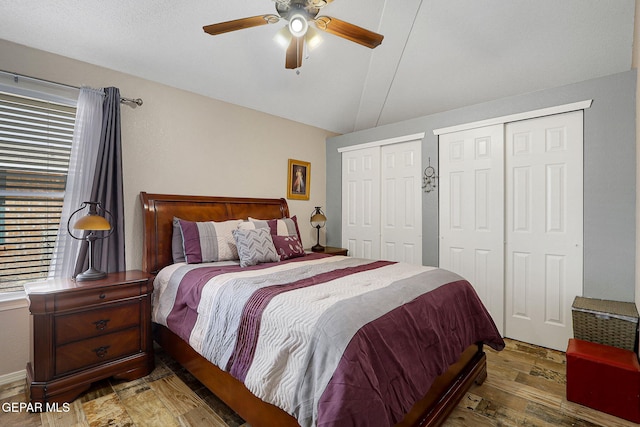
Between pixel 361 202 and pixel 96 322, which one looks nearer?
pixel 96 322

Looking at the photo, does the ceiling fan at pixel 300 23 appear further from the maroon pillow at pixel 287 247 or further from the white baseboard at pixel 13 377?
the white baseboard at pixel 13 377

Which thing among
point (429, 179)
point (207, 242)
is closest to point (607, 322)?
point (429, 179)

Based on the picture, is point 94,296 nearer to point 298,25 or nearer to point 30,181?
point 30,181

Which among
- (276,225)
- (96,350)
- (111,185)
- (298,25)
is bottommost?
(96,350)

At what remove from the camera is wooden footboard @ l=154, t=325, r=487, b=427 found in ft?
5.15

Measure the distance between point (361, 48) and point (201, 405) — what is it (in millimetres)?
3599

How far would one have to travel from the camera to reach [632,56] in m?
2.62

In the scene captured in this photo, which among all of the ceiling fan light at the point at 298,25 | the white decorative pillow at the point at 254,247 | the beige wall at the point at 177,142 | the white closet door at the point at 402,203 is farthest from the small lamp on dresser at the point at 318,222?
the ceiling fan light at the point at 298,25

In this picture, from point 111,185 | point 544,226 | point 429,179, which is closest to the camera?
point 111,185

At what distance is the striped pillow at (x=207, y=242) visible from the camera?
2.74 m

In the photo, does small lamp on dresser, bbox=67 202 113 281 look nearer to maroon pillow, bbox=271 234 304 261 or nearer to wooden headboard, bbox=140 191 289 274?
wooden headboard, bbox=140 191 289 274

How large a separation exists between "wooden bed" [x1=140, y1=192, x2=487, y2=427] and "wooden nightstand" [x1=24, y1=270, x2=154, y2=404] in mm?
287

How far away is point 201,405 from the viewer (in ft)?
6.56

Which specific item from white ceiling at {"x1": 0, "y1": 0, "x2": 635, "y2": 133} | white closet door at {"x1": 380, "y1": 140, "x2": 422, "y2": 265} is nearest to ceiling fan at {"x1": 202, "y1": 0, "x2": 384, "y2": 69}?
white ceiling at {"x1": 0, "y1": 0, "x2": 635, "y2": 133}
